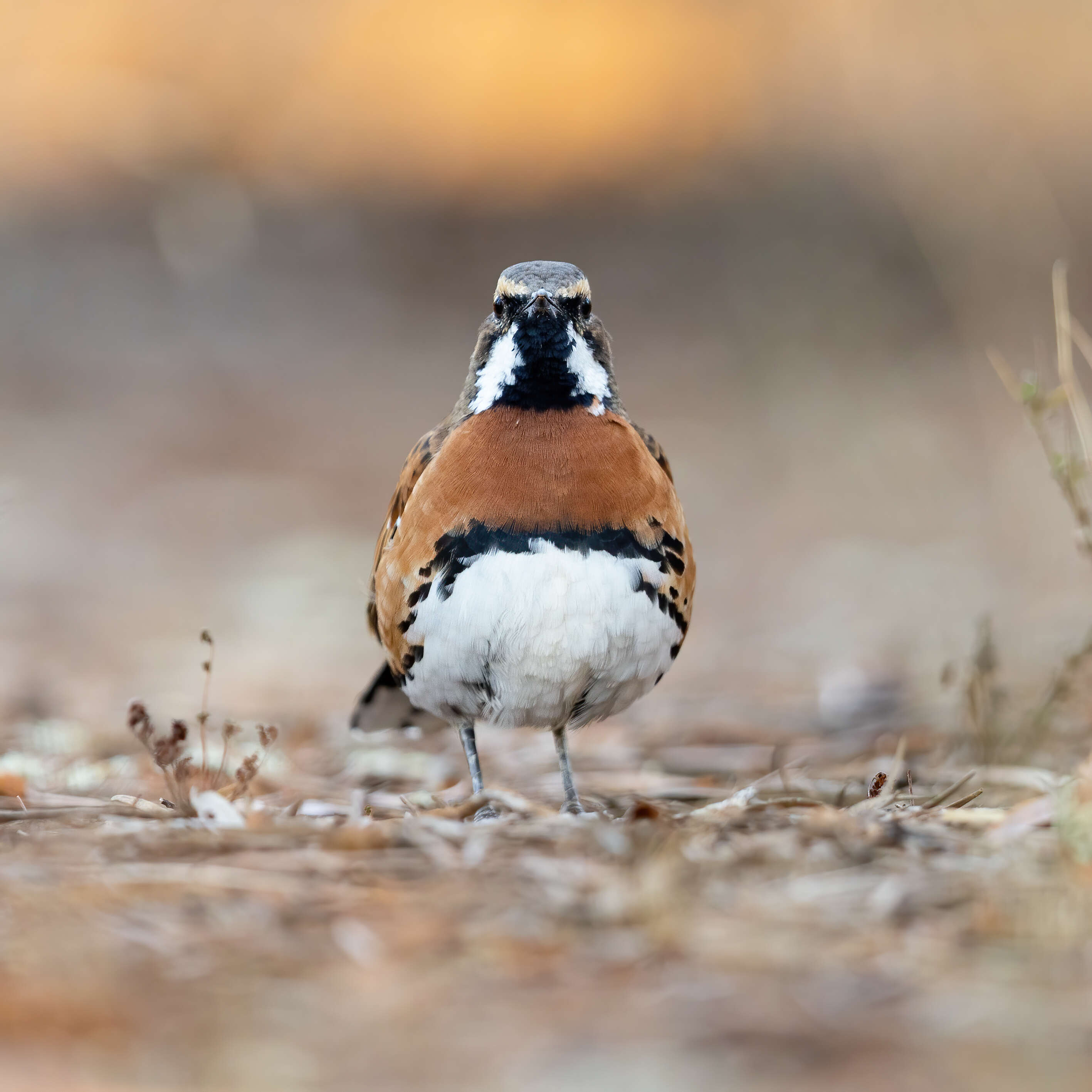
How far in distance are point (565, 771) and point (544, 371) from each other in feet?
4.84

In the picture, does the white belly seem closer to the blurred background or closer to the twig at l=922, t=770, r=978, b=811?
the twig at l=922, t=770, r=978, b=811

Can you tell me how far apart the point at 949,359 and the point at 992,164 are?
348 cm

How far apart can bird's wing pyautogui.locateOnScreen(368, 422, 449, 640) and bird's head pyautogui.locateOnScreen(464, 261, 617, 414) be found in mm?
192

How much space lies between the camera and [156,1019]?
8.36 ft

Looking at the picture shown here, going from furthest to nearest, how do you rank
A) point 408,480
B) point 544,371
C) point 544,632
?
point 408,480, point 544,371, point 544,632

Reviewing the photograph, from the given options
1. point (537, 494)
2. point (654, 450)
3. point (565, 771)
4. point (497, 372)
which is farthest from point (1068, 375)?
point (565, 771)

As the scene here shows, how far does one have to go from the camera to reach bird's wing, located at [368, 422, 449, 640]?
16.9 feet

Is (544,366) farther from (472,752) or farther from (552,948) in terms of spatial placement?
(552,948)

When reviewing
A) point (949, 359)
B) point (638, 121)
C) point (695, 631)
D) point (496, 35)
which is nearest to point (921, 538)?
point (695, 631)

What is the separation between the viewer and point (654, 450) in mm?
5242

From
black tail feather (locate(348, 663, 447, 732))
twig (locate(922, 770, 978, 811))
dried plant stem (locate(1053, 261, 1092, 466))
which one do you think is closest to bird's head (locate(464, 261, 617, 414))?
black tail feather (locate(348, 663, 447, 732))

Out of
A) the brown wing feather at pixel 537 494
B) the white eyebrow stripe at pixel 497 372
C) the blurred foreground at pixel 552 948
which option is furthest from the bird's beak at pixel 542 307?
the blurred foreground at pixel 552 948

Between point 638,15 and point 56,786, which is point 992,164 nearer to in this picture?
point 638,15

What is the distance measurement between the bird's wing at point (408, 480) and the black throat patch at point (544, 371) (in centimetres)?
34
